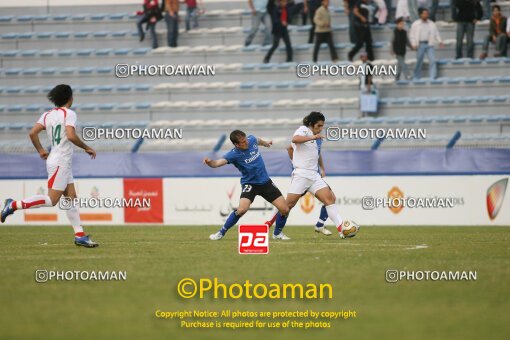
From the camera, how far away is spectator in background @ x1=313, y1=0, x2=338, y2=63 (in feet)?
104

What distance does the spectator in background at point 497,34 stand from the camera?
1222 inches

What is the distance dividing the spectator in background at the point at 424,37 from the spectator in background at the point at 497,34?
1.52 meters

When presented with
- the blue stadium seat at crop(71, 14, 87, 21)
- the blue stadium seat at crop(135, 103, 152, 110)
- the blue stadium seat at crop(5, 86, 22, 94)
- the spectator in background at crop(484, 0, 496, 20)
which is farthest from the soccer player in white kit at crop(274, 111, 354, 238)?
the blue stadium seat at crop(71, 14, 87, 21)

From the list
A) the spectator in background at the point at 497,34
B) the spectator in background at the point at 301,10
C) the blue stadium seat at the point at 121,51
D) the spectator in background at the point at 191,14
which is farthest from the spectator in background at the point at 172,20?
the spectator in background at the point at 497,34

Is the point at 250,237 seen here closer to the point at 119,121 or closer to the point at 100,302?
the point at 100,302

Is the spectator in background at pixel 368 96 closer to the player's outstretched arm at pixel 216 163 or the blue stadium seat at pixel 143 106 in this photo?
the blue stadium seat at pixel 143 106

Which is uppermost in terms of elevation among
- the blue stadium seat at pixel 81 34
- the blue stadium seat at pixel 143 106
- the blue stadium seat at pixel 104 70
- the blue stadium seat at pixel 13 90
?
the blue stadium seat at pixel 81 34

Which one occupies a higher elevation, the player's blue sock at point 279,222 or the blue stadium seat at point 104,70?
the blue stadium seat at point 104,70

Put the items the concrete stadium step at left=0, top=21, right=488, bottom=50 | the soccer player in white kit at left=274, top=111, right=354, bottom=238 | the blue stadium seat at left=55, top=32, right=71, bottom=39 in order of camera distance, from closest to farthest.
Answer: the soccer player in white kit at left=274, top=111, right=354, bottom=238 < the concrete stadium step at left=0, top=21, right=488, bottom=50 < the blue stadium seat at left=55, top=32, right=71, bottom=39

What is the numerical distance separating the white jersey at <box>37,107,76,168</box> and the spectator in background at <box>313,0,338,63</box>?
17174 mm

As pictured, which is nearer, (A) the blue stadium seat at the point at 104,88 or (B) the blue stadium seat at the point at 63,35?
(A) the blue stadium seat at the point at 104,88

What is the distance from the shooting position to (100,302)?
1041cm

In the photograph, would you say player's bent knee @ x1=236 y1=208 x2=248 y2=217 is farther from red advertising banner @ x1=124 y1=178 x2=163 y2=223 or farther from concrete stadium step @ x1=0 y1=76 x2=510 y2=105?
concrete stadium step @ x1=0 y1=76 x2=510 y2=105

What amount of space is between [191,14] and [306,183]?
18.1 meters
